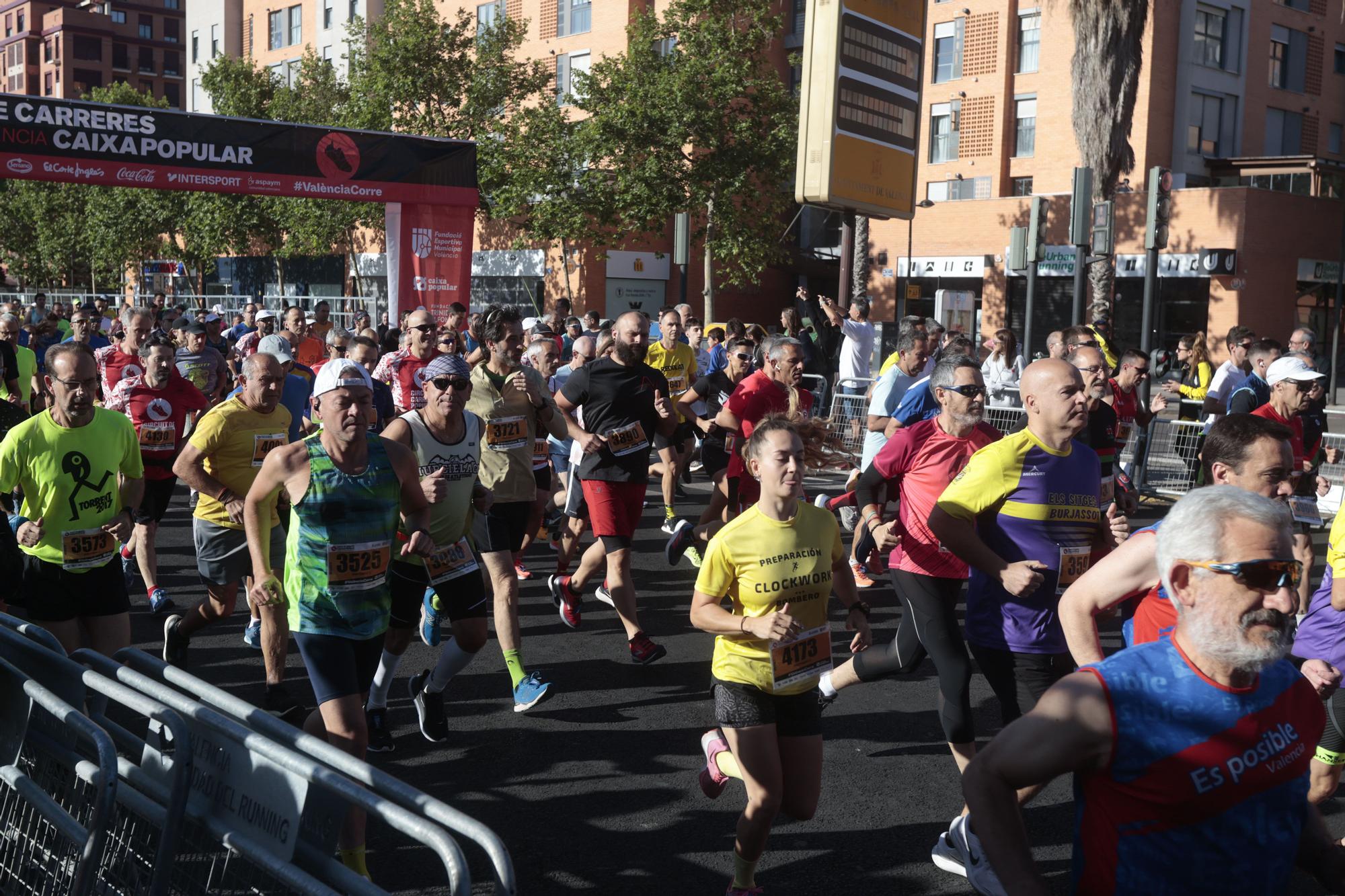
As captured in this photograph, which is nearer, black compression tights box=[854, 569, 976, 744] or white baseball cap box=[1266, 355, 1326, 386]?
black compression tights box=[854, 569, 976, 744]

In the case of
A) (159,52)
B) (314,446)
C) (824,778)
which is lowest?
(824,778)

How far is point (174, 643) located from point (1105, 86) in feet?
83.3

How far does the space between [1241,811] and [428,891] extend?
2.90 metres

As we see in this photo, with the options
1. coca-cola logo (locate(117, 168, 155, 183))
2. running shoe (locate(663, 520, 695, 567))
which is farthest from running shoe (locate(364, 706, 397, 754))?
coca-cola logo (locate(117, 168, 155, 183))

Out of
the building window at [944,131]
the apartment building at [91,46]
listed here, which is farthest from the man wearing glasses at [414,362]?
the apartment building at [91,46]

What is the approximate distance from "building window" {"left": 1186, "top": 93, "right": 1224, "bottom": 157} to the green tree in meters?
11.6

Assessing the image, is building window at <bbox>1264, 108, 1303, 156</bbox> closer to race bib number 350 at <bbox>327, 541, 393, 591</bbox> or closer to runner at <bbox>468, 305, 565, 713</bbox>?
runner at <bbox>468, 305, 565, 713</bbox>

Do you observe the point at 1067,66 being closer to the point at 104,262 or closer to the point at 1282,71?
the point at 1282,71

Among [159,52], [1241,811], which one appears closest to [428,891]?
[1241,811]

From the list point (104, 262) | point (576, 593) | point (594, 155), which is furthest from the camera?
point (104, 262)

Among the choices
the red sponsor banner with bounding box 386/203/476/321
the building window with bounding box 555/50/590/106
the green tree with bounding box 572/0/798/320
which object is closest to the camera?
the red sponsor banner with bounding box 386/203/476/321

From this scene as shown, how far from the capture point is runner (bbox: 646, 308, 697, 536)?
12.0m

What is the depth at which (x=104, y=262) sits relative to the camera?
5103 cm

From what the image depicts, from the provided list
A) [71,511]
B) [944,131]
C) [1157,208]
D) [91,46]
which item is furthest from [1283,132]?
[91,46]
